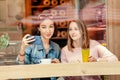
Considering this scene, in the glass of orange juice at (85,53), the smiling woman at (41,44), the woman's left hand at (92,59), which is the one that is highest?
the smiling woman at (41,44)

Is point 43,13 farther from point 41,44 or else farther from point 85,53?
point 85,53

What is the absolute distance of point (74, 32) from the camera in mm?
2068

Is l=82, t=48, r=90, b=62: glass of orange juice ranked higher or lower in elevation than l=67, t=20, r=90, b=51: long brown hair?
lower

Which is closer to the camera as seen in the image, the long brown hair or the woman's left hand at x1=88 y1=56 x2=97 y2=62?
the woman's left hand at x1=88 y1=56 x2=97 y2=62

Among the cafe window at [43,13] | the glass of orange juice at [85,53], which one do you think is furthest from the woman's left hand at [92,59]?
the cafe window at [43,13]

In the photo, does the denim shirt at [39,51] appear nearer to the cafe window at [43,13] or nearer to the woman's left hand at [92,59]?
the cafe window at [43,13]

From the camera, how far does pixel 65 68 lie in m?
1.60

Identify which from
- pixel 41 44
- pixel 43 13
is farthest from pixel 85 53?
pixel 43 13

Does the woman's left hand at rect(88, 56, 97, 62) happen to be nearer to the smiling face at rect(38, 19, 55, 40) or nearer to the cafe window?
the cafe window

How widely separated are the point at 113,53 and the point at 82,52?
225 millimetres

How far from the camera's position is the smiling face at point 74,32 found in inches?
81.0

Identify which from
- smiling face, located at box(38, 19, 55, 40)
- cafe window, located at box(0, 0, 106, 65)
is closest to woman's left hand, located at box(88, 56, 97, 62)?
cafe window, located at box(0, 0, 106, 65)

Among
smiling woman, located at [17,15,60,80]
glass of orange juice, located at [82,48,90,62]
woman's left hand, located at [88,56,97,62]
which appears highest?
smiling woman, located at [17,15,60,80]

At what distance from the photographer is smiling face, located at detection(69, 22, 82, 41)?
2059 millimetres
